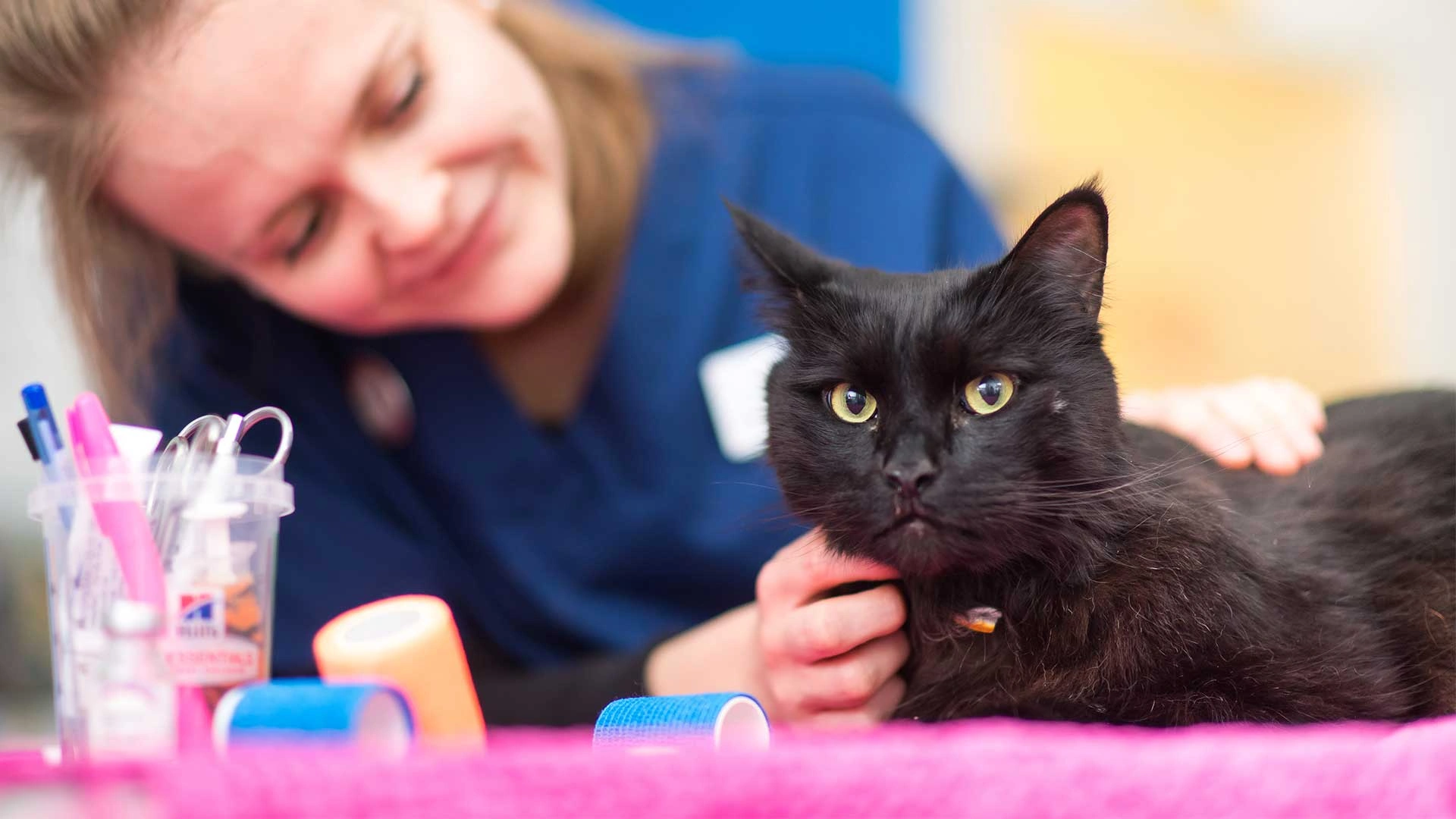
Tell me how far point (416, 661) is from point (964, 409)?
0.39 m

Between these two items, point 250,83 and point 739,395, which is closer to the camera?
point 250,83

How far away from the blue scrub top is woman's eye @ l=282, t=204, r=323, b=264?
0.29 metres

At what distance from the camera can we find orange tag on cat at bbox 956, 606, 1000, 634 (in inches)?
28.5

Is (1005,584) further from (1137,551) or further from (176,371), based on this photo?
(176,371)

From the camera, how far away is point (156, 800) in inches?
18.5

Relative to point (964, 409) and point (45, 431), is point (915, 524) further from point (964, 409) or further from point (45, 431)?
point (45, 431)

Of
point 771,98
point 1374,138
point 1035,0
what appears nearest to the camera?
point 771,98

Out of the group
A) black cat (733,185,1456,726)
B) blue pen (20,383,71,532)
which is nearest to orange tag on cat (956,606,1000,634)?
black cat (733,185,1456,726)

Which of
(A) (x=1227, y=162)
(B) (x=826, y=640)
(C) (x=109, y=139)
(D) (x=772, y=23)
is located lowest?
(B) (x=826, y=640)

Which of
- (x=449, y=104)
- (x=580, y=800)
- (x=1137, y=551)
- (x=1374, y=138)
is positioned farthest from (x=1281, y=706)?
(x=1374, y=138)

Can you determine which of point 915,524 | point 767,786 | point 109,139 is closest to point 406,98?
point 109,139

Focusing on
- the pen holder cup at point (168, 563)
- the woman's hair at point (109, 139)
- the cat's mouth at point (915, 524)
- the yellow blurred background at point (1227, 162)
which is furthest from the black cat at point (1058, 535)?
the yellow blurred background at point (1227, 162)

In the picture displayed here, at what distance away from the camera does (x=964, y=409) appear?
2.38 ft

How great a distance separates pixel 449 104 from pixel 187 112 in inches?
9.4
